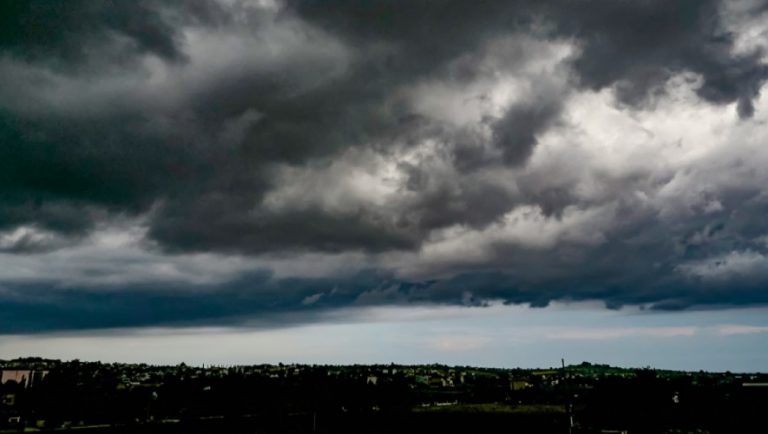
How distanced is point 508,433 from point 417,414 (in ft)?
183

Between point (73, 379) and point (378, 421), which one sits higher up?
point (73, 379)

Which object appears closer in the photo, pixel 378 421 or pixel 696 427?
pixel 696 427

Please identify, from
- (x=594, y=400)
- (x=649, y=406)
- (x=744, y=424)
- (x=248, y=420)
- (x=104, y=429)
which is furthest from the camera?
(x=594, y=400)

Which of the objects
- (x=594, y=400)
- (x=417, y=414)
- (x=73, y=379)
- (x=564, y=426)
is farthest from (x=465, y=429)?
(x=73, y=379)

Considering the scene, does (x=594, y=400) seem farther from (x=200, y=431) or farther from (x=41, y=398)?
(x=41, y=398)

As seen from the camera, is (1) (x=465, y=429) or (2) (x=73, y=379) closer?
(1) (x=465, y=429)

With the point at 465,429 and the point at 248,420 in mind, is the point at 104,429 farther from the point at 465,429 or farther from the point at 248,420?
the point at 465,429

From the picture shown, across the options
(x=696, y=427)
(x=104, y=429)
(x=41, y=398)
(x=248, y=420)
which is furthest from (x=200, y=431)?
(x=696, y=427)

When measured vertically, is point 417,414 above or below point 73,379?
below

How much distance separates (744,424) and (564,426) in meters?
34.7

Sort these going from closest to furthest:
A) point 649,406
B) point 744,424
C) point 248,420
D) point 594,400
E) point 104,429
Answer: point 744,424 < point 104,429 < point 248,420 < point 649,406 < point 594,400

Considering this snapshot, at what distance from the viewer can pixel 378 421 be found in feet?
504

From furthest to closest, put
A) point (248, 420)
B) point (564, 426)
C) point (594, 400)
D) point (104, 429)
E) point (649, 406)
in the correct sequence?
point (594, 400)
point (649, 406)
point (248, 420)
point (564, 426)
point (104, 429)

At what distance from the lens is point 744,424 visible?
4385 inches
